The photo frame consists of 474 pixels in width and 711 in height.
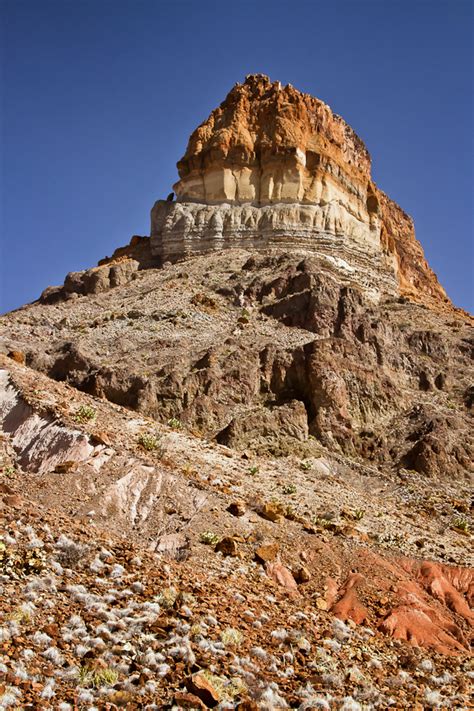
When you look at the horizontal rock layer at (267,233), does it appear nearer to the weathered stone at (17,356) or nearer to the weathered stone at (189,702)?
the weathered stone at (17,356)

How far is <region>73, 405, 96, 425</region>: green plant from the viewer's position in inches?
620

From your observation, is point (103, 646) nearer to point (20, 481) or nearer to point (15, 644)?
point (15, 644)

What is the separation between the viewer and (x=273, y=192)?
5138 centimetres

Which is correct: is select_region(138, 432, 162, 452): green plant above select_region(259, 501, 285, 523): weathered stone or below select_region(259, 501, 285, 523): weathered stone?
above

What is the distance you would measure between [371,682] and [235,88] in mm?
58283

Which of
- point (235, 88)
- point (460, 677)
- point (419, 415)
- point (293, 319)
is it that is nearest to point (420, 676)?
point (460, 677)

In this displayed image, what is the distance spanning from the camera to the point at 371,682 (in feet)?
28.9

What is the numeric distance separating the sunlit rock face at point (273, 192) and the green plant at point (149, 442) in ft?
109

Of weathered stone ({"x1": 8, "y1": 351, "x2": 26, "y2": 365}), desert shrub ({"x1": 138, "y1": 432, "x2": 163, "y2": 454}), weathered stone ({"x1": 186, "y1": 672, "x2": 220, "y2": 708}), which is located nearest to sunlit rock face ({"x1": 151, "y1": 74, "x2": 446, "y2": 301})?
weathered stone ({"x1": 8, "y1": 351, "x2": 26, "y2": 365})

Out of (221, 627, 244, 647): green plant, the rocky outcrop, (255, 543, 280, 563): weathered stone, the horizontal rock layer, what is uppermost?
the horizontal rock layer

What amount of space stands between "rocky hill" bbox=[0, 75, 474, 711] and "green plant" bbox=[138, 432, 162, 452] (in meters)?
0.14

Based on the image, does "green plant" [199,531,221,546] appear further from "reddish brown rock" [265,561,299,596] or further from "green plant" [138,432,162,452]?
"green plant" [138,432,162,452]

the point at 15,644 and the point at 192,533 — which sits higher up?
the point at 192,533

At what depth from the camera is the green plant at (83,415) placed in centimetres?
1575
